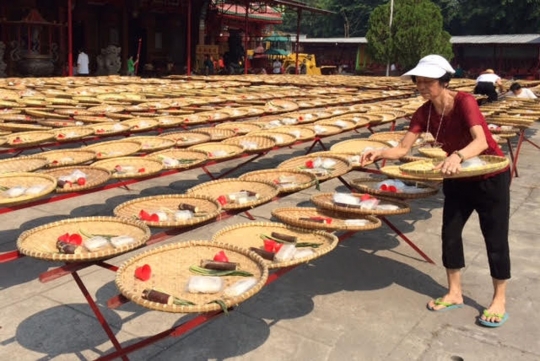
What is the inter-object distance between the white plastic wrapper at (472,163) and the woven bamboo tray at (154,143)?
3.27 meters

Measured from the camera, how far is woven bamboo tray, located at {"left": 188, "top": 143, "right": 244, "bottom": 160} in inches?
209

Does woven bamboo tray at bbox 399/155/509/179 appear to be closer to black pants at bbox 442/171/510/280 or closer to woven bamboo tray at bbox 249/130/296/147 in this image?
black pants at bbox 442/171/510/280

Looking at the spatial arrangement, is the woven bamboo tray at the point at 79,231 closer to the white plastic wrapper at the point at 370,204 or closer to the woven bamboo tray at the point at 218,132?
the white plastic wrapper at the point at 370,204

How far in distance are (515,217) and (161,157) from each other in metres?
3.92

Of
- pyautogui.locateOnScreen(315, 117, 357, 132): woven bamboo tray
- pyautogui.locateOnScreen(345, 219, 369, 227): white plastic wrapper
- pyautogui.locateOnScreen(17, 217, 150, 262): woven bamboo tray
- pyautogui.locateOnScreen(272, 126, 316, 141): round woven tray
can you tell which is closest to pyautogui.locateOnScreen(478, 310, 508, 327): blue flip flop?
pyautogui.locateOnScreen(345, 219, 369, 227): white plastic wrapper

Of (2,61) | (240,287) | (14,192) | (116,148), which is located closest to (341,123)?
(116,148)

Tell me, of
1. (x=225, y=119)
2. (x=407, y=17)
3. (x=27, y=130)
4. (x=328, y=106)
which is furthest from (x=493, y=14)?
(x=27, y=130)

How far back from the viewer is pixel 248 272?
Answer: 276cm

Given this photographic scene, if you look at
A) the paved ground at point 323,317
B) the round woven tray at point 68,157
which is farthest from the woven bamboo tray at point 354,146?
the round woven tray at point 68,157

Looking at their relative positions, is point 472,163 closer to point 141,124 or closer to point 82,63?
point 141,124

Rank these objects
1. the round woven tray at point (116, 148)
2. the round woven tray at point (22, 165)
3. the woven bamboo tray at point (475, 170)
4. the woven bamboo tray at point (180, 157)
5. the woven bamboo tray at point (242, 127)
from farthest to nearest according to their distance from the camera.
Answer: the woven bamboo tray at point (242, 127), the round woven tray at point (116, 148), the woven bamboo tray at point (180, 157), the round woven tray at point (22, 165), the woven bamboo tray at point (475, 170)

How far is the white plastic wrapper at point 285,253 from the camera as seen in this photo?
9.73 ft

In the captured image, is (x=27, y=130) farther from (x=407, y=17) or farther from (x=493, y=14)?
(x=493, y=14)

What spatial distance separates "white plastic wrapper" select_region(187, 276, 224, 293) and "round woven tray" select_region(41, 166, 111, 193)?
1.70 m
